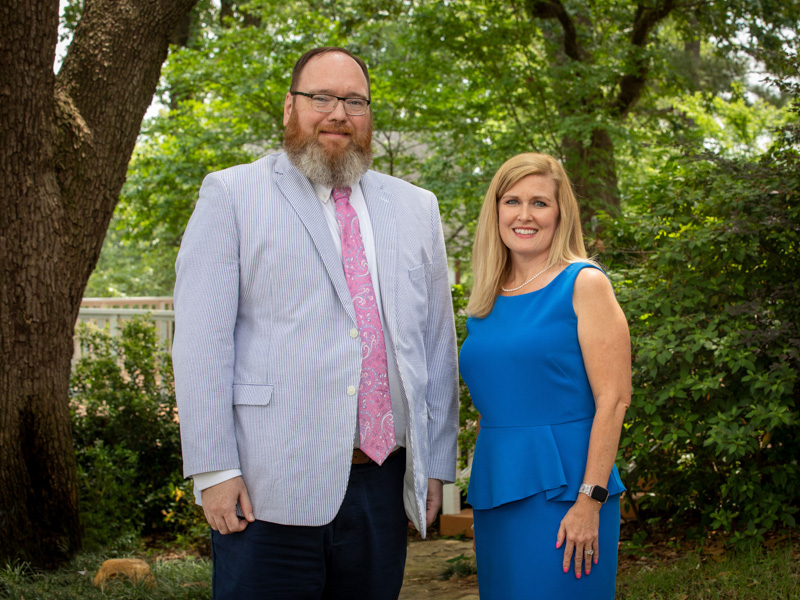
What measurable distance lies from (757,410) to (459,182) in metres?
4.95

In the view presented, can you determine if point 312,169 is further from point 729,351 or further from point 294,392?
point 729,351

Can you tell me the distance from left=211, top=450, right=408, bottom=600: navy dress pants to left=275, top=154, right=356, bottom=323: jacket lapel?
52cm

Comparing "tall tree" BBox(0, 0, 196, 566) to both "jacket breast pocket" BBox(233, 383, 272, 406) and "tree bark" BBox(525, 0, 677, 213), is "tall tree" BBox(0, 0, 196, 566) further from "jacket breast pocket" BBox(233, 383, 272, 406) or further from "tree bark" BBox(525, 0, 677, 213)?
"tree bark" BBox(525, 0, 677, 213)

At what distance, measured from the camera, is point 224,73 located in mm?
8477

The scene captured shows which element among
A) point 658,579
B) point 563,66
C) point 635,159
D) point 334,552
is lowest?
point 658,579

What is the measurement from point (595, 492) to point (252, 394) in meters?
1.01

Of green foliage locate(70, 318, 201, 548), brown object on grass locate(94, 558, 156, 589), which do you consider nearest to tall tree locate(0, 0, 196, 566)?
brown object on grass locate(94, 558, 156, 589)

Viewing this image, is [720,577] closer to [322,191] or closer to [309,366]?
[309,366]

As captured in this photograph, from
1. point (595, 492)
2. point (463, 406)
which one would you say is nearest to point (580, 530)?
point (595, 492)

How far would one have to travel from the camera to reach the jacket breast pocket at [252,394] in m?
2.08

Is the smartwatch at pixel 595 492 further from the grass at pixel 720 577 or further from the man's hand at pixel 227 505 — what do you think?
the grass at pixel 720 577

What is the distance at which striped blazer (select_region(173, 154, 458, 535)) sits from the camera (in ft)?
6.76

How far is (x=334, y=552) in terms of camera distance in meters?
2.18

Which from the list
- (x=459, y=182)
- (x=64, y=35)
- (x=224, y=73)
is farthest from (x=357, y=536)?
(x=64, y=35)
